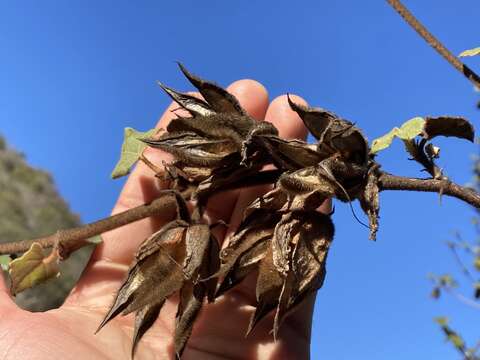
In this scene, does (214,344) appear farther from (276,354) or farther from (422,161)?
(422,161)

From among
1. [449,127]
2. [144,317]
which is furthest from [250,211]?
[449,127]

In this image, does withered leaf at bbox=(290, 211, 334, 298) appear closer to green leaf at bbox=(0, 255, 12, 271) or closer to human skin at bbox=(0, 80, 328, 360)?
human skin at bbox=(0, 80, 328, 360)

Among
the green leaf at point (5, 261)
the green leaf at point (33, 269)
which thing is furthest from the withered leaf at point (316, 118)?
the green leaf at point (5, 261)

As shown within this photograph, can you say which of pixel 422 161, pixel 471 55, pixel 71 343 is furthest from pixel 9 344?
pixel 471 55

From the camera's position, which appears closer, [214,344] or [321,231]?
[321,231]

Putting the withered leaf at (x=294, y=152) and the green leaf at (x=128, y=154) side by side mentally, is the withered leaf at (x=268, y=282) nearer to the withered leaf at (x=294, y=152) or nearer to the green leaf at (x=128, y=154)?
the withered leaf at (x=294, y=152)

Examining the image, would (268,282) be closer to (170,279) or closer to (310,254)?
(310,254)

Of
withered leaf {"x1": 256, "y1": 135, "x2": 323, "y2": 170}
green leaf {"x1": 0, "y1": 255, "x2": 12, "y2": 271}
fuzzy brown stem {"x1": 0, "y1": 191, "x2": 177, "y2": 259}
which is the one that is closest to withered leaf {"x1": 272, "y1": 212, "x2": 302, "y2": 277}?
withered leaf {"x1": 256, "y1": 135, "x2": 323, "y2": 170}
